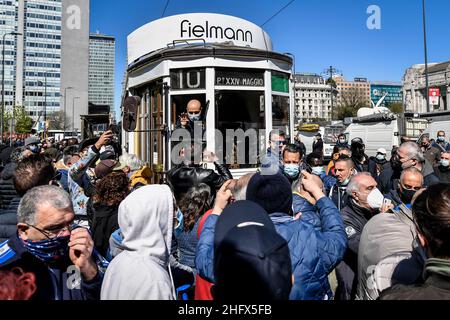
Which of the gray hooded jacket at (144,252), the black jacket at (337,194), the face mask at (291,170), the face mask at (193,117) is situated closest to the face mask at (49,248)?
the gray hooded jacket at (144,252)

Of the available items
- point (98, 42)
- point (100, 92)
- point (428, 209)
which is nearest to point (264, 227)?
point (428, 209)

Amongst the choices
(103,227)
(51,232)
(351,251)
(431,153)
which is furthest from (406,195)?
(431,153)

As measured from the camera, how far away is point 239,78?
7.13 metres

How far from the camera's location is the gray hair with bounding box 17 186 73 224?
7.28 ft

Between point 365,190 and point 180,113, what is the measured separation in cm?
428

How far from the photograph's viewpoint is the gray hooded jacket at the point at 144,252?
1.94 m

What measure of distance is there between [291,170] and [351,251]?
1358 millimetres

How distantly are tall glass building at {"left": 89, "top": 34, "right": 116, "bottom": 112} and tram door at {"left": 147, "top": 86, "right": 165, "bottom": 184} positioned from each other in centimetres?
14057

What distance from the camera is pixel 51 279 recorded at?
196 centimetres

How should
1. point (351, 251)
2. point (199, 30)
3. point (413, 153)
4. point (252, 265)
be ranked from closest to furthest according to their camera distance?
point (252, 265) < point (351, 251) < point (413, 153) < point (199, 30)

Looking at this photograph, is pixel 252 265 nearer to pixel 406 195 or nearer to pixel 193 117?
pixel 406 195

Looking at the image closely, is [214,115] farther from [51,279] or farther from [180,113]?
[51,279]

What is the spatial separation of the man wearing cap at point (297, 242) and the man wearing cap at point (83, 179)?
7.69 feet

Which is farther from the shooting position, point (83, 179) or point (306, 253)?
point (83, 179)
